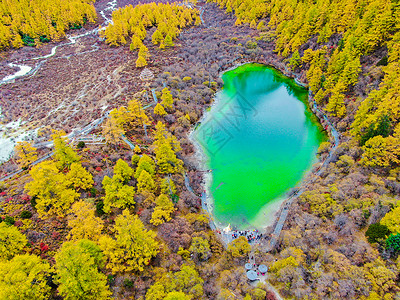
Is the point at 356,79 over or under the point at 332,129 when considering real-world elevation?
over

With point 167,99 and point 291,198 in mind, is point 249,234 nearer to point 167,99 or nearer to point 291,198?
point 291,198

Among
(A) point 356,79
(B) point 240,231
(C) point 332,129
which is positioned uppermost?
(A) point 356,79

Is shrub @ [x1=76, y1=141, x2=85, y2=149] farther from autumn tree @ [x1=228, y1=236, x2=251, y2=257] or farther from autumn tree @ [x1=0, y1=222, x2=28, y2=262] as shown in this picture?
autumn tree @ [x1=228, y1=236, x2=251, y2=257]

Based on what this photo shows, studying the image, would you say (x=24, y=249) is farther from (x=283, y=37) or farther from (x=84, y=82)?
(x=283, y=37)

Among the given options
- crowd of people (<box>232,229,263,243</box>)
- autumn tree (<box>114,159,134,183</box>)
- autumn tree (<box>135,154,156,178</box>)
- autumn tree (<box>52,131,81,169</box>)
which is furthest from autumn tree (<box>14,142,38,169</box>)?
crowd of people (<box>232,229,263,243</box>)

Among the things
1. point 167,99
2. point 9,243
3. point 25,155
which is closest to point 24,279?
point 9,243

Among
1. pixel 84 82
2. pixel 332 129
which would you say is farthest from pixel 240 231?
pixel 84 82
